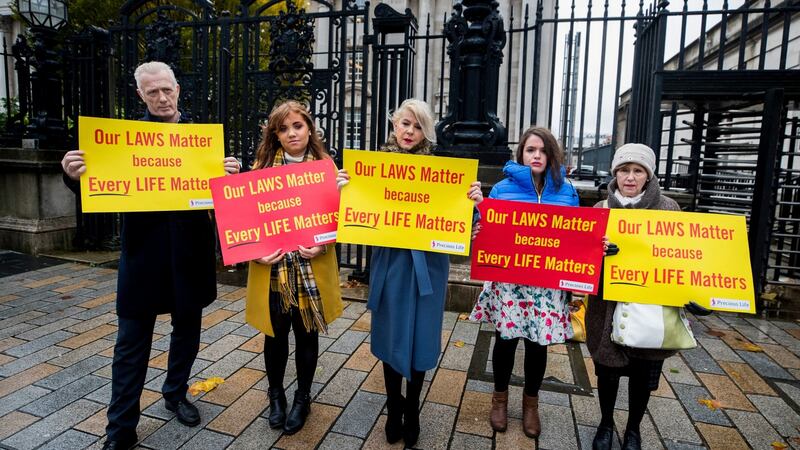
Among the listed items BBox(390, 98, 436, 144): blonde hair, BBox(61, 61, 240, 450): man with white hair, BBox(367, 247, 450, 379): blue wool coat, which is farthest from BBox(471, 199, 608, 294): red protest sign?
BBox(61, 61, 240, 450): man with white hair

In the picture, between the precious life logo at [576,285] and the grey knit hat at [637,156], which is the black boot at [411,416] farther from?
the grey knit hat at [637,156]

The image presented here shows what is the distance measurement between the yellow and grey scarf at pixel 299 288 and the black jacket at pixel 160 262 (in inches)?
19.5

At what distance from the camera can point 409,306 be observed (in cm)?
261

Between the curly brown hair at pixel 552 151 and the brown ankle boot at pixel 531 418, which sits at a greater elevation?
the curly brown hair at pixel 552 151

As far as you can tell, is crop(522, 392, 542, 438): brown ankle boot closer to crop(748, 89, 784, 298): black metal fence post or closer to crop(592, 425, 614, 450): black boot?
crop(592, 425, 614, 450): black boot

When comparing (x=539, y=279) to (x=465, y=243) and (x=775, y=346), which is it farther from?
(x=775, y=346)

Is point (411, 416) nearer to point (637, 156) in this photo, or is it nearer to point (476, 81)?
point (637, 156)

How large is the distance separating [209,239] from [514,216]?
6.10 feet

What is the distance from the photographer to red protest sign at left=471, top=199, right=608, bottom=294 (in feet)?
8.54

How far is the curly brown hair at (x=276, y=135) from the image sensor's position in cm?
275

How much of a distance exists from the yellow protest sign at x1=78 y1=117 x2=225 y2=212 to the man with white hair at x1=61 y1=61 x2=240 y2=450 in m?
0.08

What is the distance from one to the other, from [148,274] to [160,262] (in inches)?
3.5

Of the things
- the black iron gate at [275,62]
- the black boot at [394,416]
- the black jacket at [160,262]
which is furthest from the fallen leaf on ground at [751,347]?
the black jacket at [160,262]

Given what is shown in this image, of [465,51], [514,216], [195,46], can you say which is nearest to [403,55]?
[465,51]
